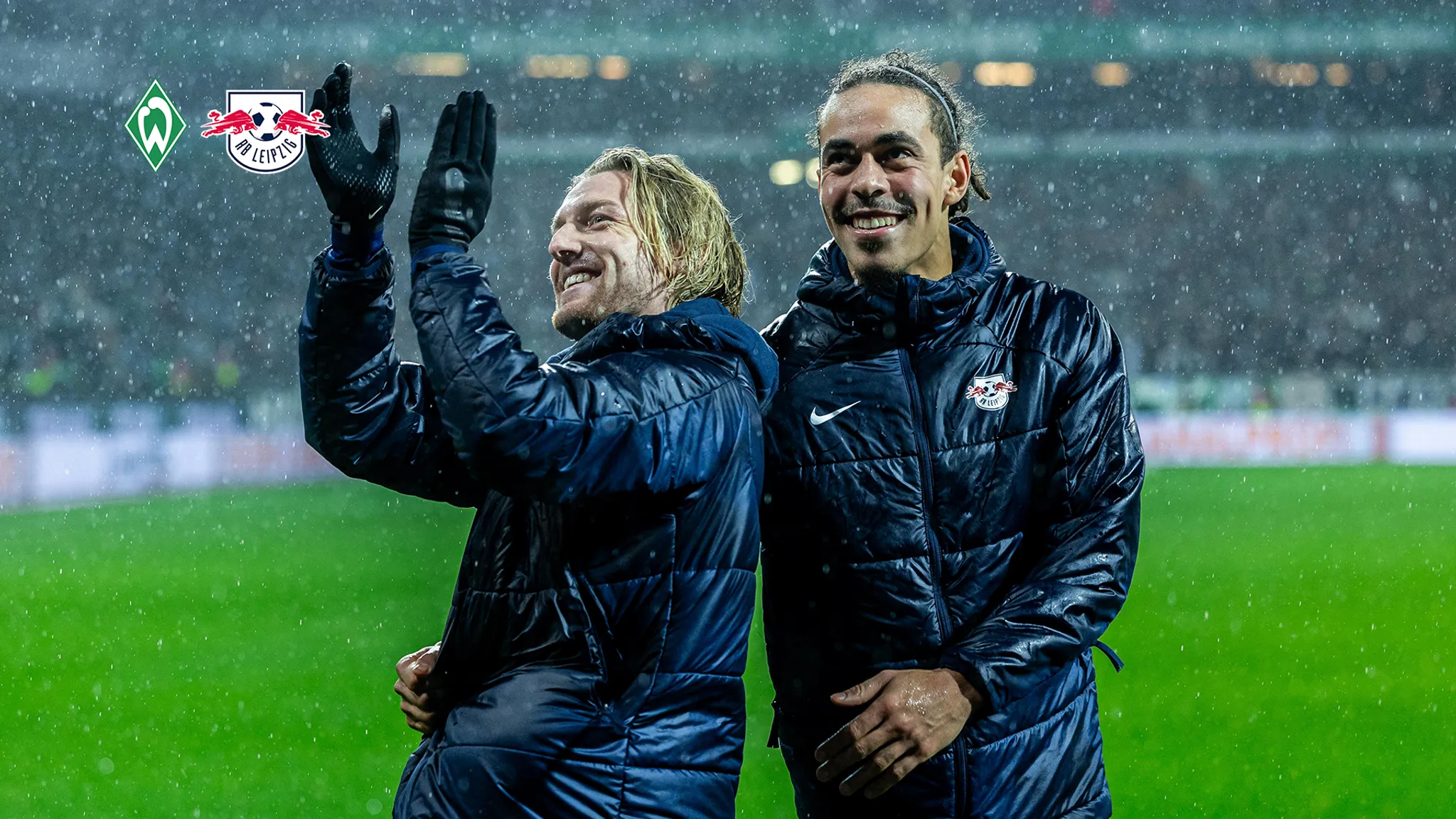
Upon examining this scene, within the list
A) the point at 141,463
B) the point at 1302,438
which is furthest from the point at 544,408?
the point at 1302,438

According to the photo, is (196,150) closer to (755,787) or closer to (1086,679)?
(755,787)

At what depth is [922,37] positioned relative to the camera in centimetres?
2225

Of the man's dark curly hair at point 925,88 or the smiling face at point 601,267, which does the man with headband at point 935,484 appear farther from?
the smiling face at point 601,267

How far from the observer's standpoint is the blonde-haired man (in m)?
1.26

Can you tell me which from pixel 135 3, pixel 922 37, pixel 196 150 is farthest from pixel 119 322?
pixel 922 37

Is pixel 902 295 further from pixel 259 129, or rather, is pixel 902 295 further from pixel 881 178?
pixel 259 129

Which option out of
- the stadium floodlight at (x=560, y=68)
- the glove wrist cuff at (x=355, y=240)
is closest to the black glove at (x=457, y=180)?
the glove wrist cuff at (x=355, y=240)

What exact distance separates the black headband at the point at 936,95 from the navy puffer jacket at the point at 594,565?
0.49 metres

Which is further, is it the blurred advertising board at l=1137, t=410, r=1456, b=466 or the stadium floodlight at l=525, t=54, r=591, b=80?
the stadium floodlight at l=525, t=54, r=591, b=80

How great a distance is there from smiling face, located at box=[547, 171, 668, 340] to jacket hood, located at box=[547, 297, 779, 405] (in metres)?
0.04

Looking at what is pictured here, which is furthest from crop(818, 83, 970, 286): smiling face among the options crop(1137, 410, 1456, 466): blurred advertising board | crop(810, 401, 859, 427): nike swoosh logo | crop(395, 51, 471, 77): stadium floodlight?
crop(395, 51, 471, 77): stadium floodlight

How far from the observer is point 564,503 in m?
1.30

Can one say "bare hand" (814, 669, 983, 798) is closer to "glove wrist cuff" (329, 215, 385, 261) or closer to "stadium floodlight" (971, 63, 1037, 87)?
"glove wrist cuff" (329, 215, 385, 261)

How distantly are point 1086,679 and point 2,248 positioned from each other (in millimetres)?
24562
